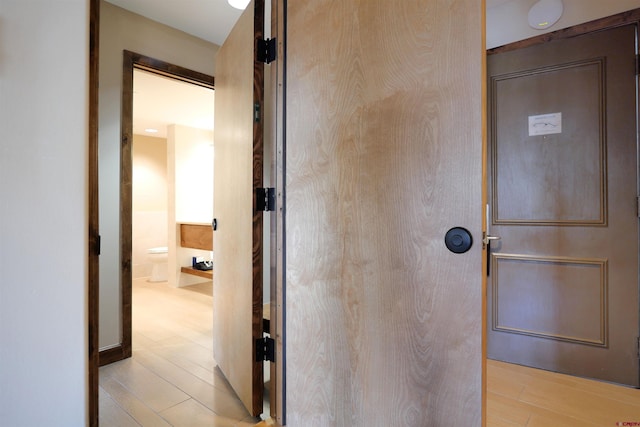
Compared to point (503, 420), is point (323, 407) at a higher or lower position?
higher

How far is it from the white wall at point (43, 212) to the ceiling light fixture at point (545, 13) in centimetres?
260

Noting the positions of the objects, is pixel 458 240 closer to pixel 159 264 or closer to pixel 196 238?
pixel 196 238

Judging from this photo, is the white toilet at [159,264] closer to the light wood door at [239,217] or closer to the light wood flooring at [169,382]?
the light wood flooring at [169,382]

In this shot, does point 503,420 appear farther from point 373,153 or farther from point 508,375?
point 373,153

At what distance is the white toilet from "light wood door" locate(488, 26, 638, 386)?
451 centimetres

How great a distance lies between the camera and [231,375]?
6.03ft

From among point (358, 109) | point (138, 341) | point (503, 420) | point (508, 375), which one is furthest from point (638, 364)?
point (138, 341)

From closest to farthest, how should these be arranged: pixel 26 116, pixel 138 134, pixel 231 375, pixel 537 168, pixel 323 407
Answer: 1. pixel 26 116
2. pixel 323 407
3. pixel 231 375
4. pixel 537 168
5. pixel 138 134

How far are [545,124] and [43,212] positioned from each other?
2787 mm

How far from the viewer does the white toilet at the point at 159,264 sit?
484 centimetres

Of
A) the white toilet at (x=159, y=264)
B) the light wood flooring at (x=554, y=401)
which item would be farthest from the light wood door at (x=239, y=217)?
the white toilet at (x=159, y=264)

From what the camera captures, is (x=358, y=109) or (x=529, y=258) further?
(x=529, y=258)

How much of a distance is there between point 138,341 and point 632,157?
12.2ft

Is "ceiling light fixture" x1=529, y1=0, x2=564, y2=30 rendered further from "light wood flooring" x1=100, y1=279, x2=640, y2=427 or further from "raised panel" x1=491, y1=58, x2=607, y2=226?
"light wood flooring" x1=100, y1=279, x2=640, y2=427
